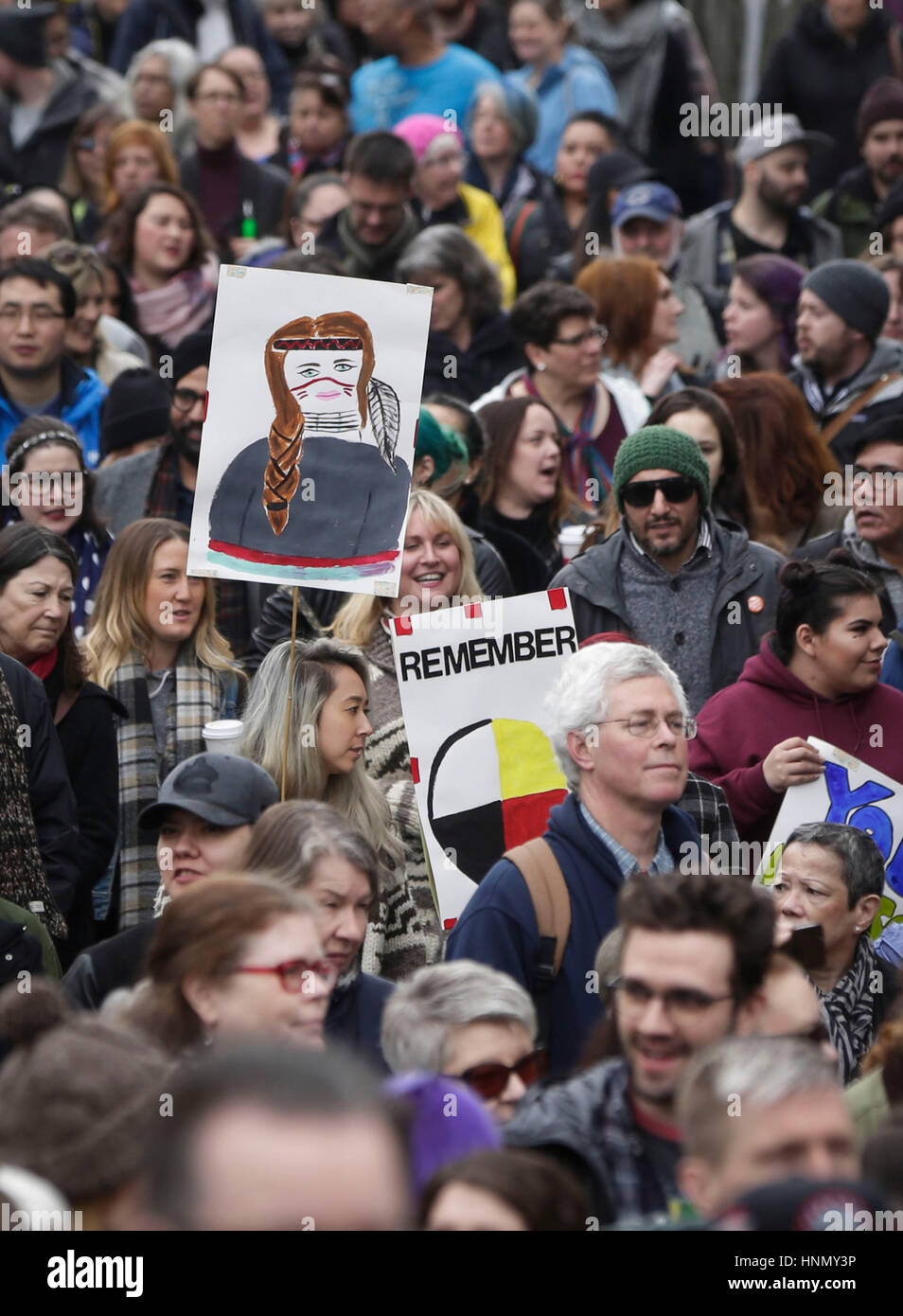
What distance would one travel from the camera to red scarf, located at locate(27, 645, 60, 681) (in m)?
6.52

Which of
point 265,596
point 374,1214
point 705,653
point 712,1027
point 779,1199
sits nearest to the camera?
point 374,1214

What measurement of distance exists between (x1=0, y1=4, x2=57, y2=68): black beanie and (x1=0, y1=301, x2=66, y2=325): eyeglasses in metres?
3.93

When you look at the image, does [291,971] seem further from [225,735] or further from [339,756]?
[225,735]

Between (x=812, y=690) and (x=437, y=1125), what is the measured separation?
3.26 metres

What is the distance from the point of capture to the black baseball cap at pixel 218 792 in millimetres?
5301

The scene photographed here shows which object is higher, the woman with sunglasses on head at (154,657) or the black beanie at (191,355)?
the black beanie at (191,355)

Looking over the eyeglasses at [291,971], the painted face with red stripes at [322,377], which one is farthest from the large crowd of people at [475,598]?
the painted face with red stripes at [322,377]

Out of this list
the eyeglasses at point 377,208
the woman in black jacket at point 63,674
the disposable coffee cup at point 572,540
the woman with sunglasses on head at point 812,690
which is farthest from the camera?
the eyeglasses at point 377,208

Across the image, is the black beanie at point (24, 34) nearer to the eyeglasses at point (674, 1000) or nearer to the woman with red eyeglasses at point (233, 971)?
the woman with red eyeglasses at point (233, 971)

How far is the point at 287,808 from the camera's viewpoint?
5.01m

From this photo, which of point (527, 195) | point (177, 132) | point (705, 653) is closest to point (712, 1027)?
point (705, 653)

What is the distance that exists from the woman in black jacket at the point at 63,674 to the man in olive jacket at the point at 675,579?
1.57 metres
